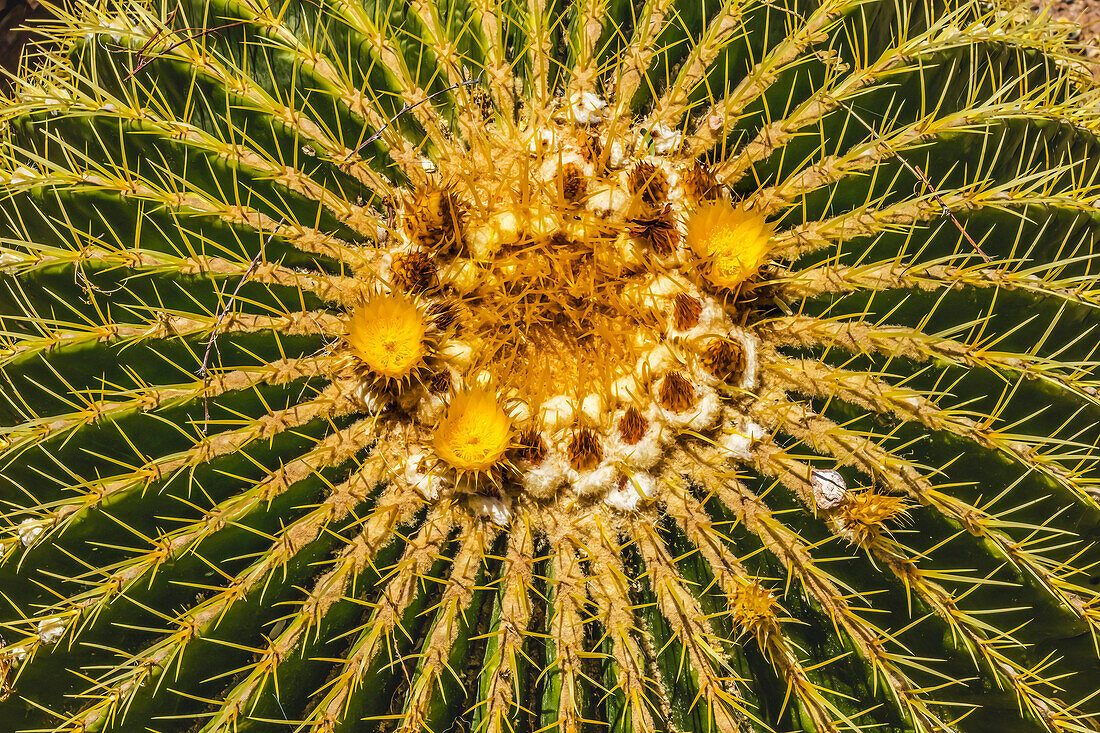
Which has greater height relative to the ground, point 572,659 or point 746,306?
point 746,306

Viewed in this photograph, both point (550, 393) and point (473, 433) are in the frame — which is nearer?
point (473, 433)

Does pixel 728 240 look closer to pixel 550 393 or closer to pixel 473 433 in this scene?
pixel 550 393

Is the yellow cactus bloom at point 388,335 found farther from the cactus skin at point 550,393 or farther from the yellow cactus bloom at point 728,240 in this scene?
the yellow cactus bloom at point 728,240

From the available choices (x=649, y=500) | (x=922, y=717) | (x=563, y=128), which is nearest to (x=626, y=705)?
(x=649, y=500)

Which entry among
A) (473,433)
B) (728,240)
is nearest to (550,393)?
(473,433)

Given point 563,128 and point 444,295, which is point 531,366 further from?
point 563,128

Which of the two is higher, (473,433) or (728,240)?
(728,240)
